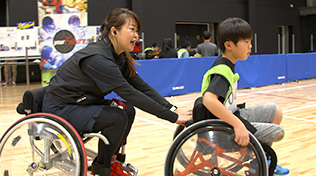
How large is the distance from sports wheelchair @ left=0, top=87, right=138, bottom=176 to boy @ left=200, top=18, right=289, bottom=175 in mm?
552

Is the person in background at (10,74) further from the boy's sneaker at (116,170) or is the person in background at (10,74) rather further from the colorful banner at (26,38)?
the boy's sneaker at (116,170)

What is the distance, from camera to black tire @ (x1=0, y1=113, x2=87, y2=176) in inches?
60.0

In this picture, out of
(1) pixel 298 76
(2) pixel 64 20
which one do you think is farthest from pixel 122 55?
(1) pixel 298 76

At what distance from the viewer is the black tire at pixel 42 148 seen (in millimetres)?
1524

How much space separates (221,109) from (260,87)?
18.3 feet

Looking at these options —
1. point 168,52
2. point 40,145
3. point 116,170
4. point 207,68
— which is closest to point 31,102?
point 40,145

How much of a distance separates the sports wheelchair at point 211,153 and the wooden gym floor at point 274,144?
0.59 m

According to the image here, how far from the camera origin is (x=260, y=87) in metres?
6.82

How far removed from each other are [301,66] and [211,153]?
6.82 meters

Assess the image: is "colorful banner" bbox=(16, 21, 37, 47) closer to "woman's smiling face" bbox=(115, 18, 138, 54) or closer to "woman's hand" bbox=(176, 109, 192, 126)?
"woman's smiling face" bbox=(115, 18, 138, 54)

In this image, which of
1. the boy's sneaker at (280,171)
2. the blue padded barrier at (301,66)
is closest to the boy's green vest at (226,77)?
the boy's sneaker at (280,171)

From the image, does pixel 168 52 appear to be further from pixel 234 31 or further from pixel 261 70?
pixel 234 31

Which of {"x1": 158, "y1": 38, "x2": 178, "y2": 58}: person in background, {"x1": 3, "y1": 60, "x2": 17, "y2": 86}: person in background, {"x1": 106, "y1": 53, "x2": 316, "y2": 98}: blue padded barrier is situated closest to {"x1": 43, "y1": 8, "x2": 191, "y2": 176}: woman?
{"x1": 106, "y1": 53, "x2": 316, "y2": 98}: blue padded barrier

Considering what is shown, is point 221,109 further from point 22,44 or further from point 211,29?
point 211,29
